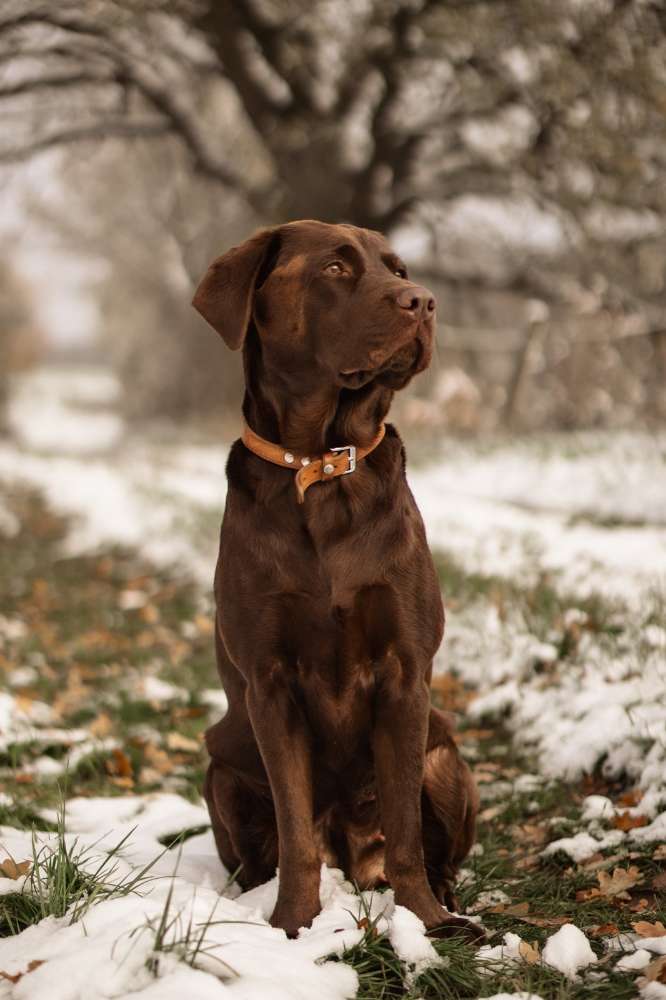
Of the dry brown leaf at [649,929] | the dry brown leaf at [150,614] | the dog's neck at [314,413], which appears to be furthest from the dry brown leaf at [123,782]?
the dry brown leaf at [150,614]

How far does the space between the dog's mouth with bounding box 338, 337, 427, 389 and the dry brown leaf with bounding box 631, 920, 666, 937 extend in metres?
1.49

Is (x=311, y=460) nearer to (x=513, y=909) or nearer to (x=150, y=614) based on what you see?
(x=513, y=909)

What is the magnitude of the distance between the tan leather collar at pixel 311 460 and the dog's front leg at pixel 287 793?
49 cm

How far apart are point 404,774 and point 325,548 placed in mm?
634

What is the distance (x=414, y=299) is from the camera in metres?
2.48

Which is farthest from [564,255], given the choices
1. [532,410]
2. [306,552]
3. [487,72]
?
[306,552]

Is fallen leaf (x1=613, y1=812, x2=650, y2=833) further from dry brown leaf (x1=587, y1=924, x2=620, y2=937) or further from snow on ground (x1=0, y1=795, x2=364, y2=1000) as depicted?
snow on ground (x1=0, y1=795, x2=364, y2=1000)

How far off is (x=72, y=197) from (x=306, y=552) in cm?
3156

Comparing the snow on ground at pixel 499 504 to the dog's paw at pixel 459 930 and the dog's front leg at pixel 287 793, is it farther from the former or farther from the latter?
the dog's front leg at pixel 287 793

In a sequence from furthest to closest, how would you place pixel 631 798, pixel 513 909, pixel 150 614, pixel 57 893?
pixel 150 614 < pixel 631 798 < pixel 513 909 < pixel 57 893

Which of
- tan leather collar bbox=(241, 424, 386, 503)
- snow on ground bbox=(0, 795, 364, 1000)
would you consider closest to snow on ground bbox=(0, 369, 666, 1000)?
snow on ground bbox=(0, 795, 364, 1000)

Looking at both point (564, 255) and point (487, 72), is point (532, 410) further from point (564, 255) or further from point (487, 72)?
point (487, 72)

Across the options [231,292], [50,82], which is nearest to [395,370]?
[231,292]

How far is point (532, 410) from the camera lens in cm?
1437
